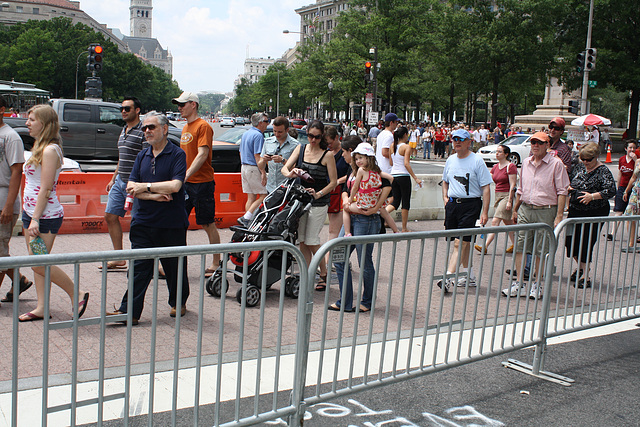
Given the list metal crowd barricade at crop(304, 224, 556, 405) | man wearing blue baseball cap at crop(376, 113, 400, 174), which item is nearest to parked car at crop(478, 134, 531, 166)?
man wearing blue baseball cap at crop(376, 113, 400, 174)

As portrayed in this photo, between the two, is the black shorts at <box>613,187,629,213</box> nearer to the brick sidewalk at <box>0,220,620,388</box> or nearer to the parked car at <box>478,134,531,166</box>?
the brick sidewalk at <box>0,220,620,388</box>

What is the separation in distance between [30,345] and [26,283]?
342 cm

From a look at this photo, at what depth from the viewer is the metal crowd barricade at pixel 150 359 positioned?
2.98 meters

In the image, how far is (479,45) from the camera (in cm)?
3988

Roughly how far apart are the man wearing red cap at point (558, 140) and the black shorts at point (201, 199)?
4201 millimetres

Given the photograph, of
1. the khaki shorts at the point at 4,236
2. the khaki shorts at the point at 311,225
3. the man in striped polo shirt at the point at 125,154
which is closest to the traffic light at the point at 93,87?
the man in striped polo shirt at the point at 125,154

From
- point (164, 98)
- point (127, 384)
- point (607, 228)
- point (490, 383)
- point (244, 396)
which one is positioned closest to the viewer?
point (127, 384)

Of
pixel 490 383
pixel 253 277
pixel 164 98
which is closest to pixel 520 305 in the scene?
pixel 490 383

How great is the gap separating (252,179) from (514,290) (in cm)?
500

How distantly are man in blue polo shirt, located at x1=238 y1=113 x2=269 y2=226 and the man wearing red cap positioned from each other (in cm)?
380

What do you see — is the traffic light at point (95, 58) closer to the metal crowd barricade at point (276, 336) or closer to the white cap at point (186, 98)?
the white cap at point (186, 98)

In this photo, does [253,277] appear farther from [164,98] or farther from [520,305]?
[164,98]

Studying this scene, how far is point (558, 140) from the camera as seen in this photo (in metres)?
8.83

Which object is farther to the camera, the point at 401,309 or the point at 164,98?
the point at 164,98
